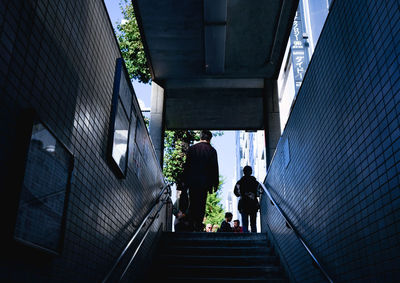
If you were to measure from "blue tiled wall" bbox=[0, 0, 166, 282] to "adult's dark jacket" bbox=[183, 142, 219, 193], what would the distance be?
2.22m

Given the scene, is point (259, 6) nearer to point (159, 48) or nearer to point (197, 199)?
point (159, 48)

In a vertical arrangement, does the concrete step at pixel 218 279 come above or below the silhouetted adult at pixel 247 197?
below

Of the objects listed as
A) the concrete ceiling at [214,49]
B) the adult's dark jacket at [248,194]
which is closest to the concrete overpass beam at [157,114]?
the concrete ceiling at [214,49]

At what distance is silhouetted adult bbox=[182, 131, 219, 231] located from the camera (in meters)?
6.84

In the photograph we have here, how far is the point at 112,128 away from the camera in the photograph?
3895 mm

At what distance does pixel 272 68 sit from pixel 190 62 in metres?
1.96

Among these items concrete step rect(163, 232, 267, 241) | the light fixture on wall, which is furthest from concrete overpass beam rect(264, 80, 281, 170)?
concrete step rect(163, 232, 267, 241)

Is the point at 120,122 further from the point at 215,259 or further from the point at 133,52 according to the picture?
the point at 133,52

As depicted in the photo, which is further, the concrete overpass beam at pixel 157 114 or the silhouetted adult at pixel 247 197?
the concrete overpass beam at pixel 157 114

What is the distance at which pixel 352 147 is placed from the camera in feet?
10.8

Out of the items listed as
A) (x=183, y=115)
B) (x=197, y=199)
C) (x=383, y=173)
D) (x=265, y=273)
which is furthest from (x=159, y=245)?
(x=183, y=115)

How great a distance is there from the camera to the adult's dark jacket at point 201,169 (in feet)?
22.5

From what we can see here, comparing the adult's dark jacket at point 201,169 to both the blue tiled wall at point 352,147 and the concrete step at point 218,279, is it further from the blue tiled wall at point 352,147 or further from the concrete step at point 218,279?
the blue tiled wall at point 352,147

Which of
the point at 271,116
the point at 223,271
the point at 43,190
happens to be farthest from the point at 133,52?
the point at 43,190
